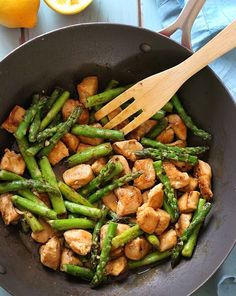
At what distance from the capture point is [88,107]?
1.72 meters

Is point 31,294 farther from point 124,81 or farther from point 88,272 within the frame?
point 124,81

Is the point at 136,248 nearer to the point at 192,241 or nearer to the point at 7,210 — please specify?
the point at 192,241

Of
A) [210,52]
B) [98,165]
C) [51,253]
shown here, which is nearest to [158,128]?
→ [98,165]

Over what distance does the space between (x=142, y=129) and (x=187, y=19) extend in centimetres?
40

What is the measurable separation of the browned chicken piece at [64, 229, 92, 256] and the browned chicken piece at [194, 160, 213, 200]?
0.41 m

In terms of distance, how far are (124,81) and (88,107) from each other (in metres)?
0.16

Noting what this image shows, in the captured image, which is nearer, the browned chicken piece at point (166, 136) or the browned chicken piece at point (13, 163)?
the browned chicken piece at point (13, 163)

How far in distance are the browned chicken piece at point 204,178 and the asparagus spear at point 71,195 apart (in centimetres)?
38

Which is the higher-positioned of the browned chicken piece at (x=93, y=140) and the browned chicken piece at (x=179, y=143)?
the browned chicken piece at (x=93, y=140)

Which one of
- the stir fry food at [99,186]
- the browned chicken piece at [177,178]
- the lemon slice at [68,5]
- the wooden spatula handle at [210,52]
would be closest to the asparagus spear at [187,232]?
the stir fry food at [99,186]

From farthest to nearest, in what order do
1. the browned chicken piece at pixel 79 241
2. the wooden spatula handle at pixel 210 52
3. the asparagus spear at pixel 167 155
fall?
the asparagus spear at pixel 167 155 → the browned chicken piece at pixel 79 241 → the wooden spatula handle at pixel 210 52

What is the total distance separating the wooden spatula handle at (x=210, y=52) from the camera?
148cm

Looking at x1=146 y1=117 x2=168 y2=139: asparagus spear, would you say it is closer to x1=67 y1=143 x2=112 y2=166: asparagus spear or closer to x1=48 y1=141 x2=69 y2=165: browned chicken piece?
x1=67 y1=143 x2=112 y2=166: asparagus spear

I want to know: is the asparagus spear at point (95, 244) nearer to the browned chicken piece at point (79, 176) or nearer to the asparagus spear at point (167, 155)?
the browned chicken piece at point (79, 176)
